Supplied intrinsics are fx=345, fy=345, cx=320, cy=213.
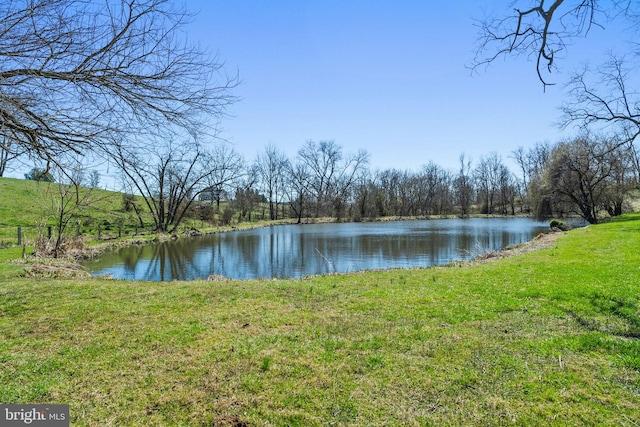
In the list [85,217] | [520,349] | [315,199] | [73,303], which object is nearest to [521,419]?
[520,349]

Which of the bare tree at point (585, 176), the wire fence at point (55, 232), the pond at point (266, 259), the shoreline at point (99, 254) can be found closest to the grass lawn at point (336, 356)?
the shoreline at point (99, 254)

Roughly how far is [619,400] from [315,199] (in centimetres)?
5397

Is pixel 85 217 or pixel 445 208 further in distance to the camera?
pixel 445 208

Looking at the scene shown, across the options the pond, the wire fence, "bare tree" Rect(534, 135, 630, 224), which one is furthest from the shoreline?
"bare tree" Rect(534, 135, 630, 224)

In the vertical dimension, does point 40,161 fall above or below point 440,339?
above

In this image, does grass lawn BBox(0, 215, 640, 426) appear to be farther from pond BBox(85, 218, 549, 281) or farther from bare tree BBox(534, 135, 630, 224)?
bare tree BBox(534, 135, 630, 224)

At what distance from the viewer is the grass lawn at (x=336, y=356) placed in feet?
8.91

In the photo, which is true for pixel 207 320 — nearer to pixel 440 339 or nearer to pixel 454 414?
pixel 440 339

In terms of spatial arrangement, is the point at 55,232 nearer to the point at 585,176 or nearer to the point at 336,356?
the point at 336,356

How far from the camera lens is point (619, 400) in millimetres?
2756

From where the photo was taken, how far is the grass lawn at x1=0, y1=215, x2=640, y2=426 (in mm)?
2715

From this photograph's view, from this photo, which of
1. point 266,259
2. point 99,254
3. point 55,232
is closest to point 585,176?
point 266,259

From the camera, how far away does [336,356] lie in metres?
3.68

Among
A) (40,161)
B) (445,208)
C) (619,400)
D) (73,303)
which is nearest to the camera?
(619,400)
